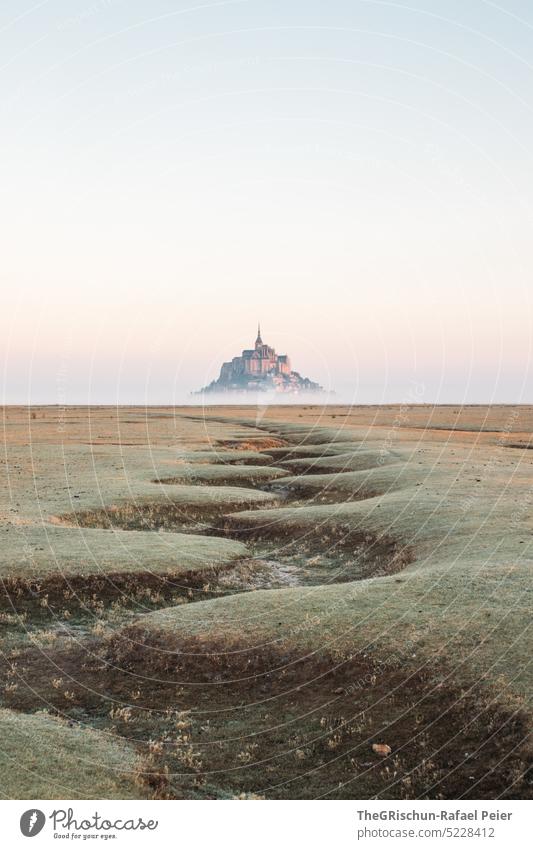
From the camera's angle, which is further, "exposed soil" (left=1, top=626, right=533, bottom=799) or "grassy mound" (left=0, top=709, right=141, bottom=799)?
"exposed soil" (left=1, top=626, right=533, bottom=799)

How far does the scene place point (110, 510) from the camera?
156 feet

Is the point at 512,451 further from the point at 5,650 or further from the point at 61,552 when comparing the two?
the point at 5,650

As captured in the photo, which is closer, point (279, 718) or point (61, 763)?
point (61, 763)

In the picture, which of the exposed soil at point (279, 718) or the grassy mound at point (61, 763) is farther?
the exposed soil at point (279, 718)

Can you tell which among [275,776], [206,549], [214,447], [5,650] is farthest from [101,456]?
[275,776]

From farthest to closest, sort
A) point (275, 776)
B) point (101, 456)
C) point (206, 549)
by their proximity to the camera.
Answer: point (101, 456) → point (206, 549) → point (275, 776)

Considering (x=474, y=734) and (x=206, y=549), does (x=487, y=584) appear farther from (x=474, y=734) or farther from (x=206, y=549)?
(x=206, y=549)

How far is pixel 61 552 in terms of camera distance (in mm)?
33969

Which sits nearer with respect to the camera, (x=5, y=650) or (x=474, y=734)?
(x=474, y=734)

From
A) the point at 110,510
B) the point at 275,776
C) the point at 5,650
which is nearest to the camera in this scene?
the point at 275,776

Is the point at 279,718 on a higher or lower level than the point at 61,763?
lower

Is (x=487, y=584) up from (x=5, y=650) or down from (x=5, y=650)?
up

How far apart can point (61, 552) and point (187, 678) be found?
14550 mm

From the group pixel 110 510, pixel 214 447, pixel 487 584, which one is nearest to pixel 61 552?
pixel 110 510
